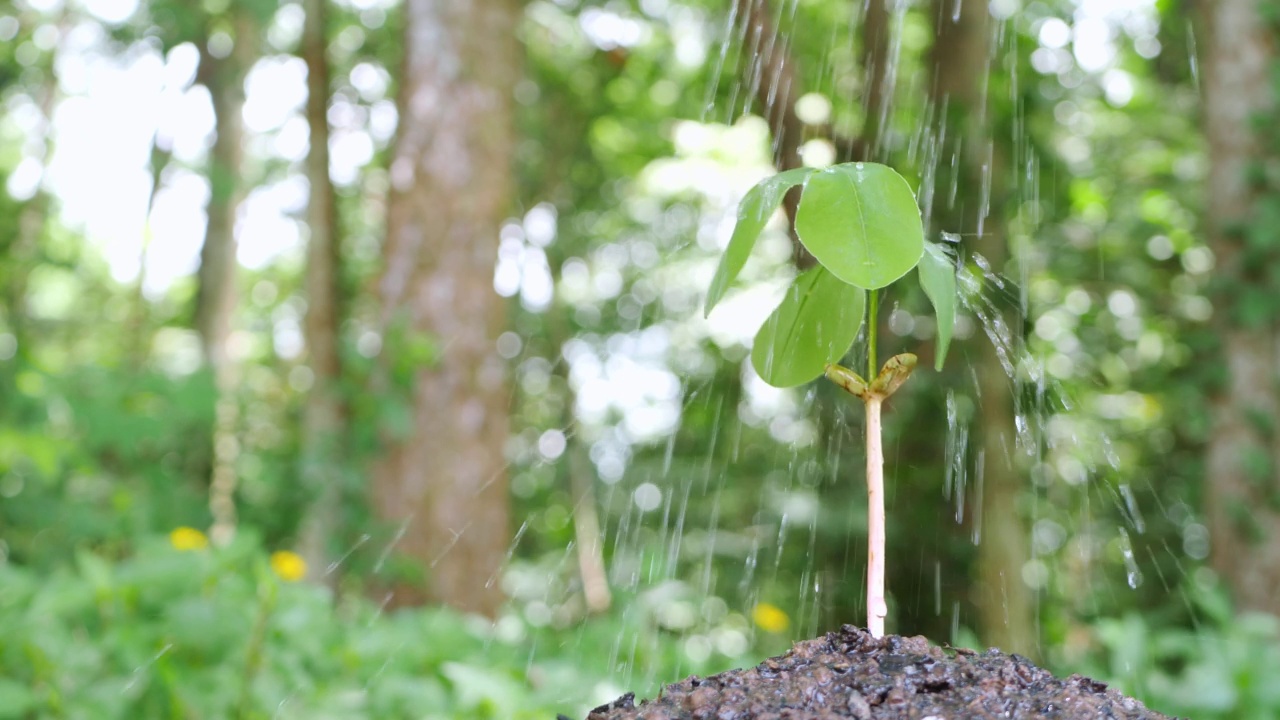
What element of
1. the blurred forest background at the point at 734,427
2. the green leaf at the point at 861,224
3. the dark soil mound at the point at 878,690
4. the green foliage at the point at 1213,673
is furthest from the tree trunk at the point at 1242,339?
the green leaf at the point at 861,224

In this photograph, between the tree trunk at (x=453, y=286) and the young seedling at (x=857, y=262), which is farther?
the tree trunk at (x=453, y=286)

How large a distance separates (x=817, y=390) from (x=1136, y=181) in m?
3.13

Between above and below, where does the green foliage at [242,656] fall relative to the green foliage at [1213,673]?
below

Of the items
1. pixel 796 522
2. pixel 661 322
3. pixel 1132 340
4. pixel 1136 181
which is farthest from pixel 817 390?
pixel 661 322

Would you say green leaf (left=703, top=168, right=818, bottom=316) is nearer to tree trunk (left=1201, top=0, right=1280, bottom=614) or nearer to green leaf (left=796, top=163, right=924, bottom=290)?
green leaf (left=796, top=163, right=924, bottom=290)

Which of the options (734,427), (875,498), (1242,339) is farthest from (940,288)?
(734,427)

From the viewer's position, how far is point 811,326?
1118 millimetres

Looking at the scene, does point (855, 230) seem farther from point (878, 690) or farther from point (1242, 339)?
point (1242, 339)

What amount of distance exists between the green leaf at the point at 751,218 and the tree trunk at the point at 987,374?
125 inches

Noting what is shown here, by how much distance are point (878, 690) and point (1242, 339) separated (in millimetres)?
3994

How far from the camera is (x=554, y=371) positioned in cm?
916

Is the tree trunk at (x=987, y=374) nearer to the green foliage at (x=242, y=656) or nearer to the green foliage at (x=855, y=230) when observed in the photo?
the green foliage at (x=242, y=656)

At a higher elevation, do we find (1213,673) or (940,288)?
(940,288)

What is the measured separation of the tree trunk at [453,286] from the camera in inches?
167
